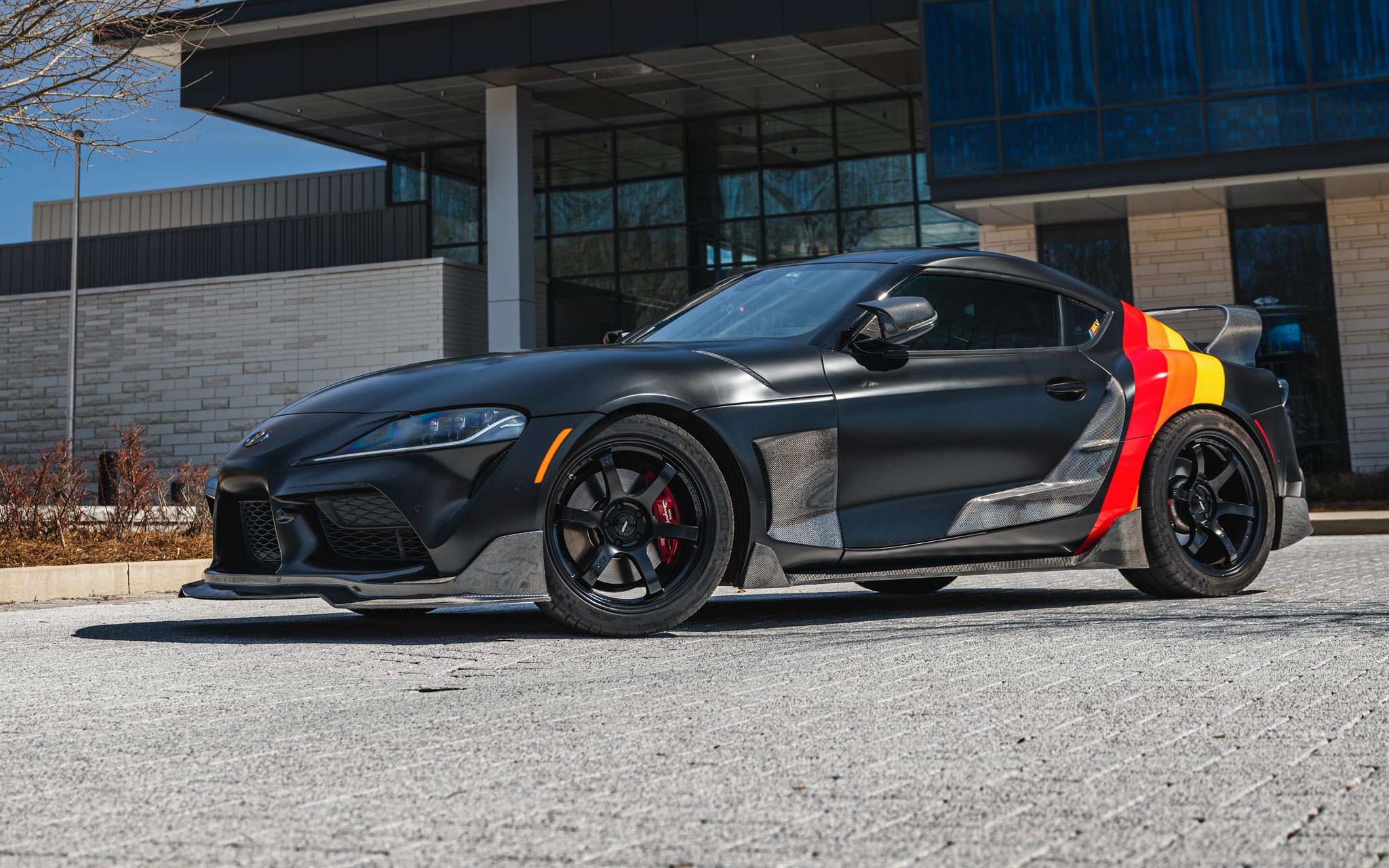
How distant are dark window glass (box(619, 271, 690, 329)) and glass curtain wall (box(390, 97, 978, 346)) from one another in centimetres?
3

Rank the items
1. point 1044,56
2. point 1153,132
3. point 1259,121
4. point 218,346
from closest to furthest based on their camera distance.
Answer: point 1259,121, point 1153,132, point 1044,56, point 218,346

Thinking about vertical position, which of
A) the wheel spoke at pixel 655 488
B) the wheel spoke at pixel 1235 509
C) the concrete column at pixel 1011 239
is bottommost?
the wheel spoke at pixel 1235 509

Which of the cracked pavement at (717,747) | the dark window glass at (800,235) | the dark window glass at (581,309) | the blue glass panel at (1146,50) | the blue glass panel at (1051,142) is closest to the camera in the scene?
the cracked pavement at (717,747)

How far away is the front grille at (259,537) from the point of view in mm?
4949

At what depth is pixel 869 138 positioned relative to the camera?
2764 centimetres

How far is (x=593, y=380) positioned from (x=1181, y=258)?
60.9 feet

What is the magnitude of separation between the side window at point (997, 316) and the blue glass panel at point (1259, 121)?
14.7 meters

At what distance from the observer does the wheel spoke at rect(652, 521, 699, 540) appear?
4.84 metres

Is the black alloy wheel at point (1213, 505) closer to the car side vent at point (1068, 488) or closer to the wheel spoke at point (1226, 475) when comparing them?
the wheel spoke at point (1226, 475)

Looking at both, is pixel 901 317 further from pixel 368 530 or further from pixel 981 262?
pixel 368 530

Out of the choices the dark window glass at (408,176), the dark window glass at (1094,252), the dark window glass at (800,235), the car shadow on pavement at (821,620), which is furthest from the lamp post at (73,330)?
the car shadow on pavement at (821,620)

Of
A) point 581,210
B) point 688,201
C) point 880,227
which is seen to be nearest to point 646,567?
point 880,227

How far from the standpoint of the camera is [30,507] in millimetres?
10008

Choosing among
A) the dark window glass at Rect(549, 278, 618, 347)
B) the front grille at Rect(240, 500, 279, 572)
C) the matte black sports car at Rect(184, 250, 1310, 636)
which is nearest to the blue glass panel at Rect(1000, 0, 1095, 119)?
the dark window glass at Rect(549, 278, 618, 347)
